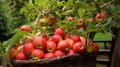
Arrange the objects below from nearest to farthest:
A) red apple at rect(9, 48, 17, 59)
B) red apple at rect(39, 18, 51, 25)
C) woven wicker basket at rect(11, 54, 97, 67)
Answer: woven wicker basket at rect(11, 54, 97, 67) < red apple at rect(9, 48, 17, 59) < red apple at rect(39, 18, 51, 25)

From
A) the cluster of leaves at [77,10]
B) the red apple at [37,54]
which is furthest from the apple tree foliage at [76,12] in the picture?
the red apple at [37,54]

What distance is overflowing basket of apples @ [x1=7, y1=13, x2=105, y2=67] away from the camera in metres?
1.38

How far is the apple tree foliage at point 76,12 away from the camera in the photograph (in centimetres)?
143

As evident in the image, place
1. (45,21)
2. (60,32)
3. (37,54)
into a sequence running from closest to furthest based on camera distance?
(37,54) → (60,32) → (45,21)

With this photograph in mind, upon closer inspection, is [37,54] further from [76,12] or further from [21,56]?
[76,12]

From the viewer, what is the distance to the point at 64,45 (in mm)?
1399

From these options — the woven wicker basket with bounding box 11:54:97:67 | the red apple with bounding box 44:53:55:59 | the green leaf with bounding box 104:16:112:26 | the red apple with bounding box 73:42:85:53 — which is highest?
the green leaf with bounding box 104:16:112:26

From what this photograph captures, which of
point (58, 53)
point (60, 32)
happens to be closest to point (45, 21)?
point (60, 32)

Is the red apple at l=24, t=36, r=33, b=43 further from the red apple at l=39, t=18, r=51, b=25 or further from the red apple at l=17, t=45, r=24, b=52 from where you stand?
the red apple at l=39, t=18, r=51, b=25

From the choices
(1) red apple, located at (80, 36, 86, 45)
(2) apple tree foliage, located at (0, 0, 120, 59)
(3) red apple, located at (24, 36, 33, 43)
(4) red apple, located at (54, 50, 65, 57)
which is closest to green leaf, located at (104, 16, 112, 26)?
(2) apple tree foliage, located at (0, 0, 120, 59)

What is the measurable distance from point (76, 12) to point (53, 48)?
0.24 m

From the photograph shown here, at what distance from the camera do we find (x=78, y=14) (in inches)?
61.2

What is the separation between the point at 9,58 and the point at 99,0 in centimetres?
45

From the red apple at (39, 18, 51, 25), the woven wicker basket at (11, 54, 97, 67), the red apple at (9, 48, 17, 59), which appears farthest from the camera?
the red apple at (39, 18, 51, 25)
